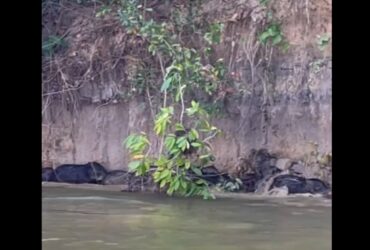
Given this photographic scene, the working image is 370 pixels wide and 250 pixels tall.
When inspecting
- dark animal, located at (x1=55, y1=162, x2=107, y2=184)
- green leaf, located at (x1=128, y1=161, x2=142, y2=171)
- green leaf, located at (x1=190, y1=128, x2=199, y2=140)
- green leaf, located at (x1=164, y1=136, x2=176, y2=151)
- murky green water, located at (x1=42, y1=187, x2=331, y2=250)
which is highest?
green leaf, located at (x1=190, y1=128, x2=199, y2=140)

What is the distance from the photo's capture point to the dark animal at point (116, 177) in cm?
779

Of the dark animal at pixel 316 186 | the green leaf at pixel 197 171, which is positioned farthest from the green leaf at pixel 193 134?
the dark animal at pixel 316 186

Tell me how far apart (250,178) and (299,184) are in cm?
52

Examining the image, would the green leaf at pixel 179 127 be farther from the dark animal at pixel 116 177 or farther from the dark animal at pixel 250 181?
the dark animal at pixel 250 181

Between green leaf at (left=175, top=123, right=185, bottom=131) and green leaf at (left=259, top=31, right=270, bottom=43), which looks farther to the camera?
green leaf at (left=259, top=31, right=270, bottom=43)

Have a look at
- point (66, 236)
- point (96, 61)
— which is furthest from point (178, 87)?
point (66, 236)

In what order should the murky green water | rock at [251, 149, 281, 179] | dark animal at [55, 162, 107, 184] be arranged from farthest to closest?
1. dark animal at [55, 162, 107, 184]
2. rock at [251, 149, 281, 179]
3. the murky green water

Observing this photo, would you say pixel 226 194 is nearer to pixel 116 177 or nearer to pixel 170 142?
pixel 170 142

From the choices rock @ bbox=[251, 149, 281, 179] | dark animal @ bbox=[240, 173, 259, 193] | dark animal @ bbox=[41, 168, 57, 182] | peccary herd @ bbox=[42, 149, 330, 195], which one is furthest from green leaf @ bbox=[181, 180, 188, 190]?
dark animal @ bbox=[41, 168, 57, 182]

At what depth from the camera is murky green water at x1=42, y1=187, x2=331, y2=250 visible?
15.1 ft

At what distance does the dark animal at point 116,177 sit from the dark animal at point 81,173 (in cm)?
6

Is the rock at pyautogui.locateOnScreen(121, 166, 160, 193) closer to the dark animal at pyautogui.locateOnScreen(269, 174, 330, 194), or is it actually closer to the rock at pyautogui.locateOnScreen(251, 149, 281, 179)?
the rock at pyautogui.locateOnScreen(251, 149, 281, 179)

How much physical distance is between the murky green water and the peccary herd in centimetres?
36
